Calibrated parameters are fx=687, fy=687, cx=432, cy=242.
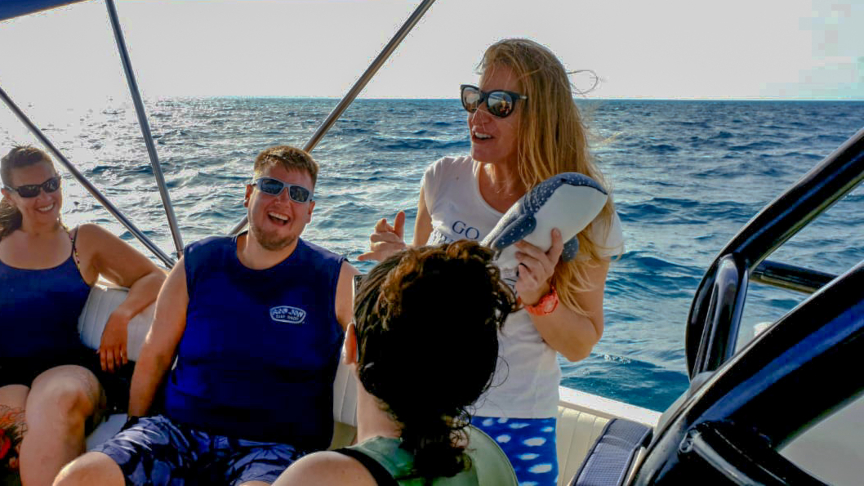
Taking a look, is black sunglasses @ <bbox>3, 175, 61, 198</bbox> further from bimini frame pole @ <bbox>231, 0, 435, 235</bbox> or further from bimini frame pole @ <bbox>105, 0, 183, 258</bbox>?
bimini frame pole @ <bbox>231, 0, 435, 235</bbox>

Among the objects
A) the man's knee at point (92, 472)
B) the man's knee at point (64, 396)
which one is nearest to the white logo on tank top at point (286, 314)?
the man's knee at point (92, 472)

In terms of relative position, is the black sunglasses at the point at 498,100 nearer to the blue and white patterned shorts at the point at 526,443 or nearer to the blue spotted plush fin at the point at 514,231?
the blue spotted plush fin at the point at 514,231

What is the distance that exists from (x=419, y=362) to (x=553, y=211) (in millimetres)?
376

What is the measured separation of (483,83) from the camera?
1476mm

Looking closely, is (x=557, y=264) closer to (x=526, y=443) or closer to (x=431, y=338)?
(x=526, y=443)

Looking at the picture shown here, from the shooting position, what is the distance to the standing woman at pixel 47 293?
2.22m

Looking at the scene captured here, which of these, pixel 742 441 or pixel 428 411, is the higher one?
pixel 742 441

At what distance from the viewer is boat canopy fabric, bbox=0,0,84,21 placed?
0.87m

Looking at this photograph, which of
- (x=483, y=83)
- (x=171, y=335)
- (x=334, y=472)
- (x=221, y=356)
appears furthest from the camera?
(x=171, y=335)

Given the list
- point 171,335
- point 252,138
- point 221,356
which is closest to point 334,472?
point 221,356

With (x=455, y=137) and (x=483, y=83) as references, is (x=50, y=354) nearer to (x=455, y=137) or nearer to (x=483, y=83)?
(x=483, y=83)

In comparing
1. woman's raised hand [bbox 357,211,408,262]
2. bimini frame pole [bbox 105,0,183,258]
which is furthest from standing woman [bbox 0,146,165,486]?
woman's raised hand [bbox 357,211,408,262]

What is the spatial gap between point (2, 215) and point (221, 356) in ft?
3.45

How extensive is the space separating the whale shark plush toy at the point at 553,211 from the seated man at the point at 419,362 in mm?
195
